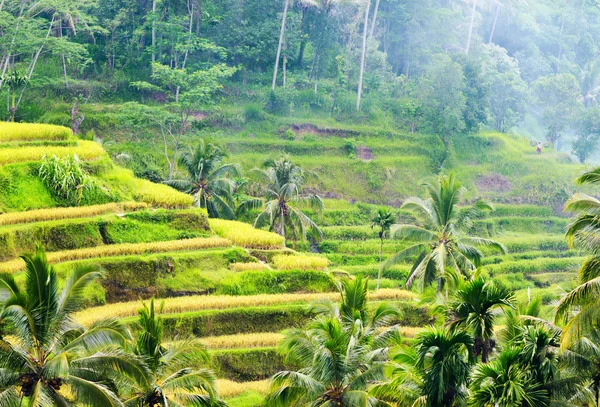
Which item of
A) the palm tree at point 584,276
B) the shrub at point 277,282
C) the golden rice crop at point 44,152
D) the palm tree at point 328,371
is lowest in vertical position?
the shrub at point 277,282

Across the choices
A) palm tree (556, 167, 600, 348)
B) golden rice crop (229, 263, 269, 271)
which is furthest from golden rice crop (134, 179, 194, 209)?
palm tree (556, 167, 600, 348)

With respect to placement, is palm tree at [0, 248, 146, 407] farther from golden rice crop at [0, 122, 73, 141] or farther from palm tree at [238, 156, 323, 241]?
palm tree at [238, 156, 323, 241]

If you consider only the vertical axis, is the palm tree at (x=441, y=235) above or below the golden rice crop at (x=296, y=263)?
Answer: above

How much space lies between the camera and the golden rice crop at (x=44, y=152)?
30258mm

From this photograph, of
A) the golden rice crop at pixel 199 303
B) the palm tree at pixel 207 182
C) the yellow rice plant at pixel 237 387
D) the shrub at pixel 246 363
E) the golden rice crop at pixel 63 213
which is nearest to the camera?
the yellow rice plant at pixel 237 387

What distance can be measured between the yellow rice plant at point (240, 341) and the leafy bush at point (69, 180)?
7093 millimetres

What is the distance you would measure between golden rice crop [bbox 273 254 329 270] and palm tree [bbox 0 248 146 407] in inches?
506

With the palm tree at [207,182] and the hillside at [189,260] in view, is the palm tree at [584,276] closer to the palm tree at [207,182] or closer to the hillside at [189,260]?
the hillside at [189,260]

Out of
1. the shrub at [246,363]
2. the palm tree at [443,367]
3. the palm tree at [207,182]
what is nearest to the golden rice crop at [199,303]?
the shrub at [246,363]

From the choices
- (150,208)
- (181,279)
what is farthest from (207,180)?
(181,279)

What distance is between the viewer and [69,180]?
99.5 feet

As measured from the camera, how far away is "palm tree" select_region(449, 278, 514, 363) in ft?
64.5

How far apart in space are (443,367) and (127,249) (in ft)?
42.5

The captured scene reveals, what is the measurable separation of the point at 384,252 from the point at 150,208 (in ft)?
46.1
